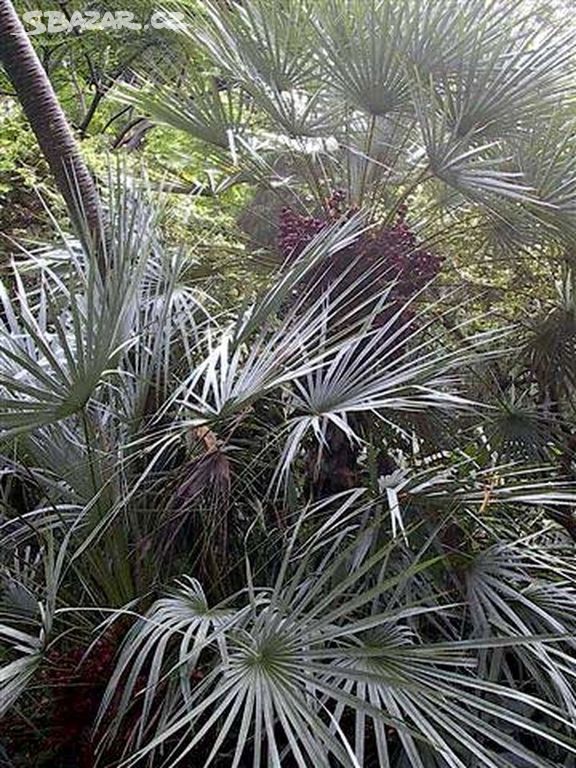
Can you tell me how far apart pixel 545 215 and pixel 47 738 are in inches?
58.1

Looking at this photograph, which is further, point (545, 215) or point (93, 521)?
point (545, 215)

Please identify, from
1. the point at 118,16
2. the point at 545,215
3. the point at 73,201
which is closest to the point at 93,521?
the point at 73,201

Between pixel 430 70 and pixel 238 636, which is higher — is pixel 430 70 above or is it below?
above

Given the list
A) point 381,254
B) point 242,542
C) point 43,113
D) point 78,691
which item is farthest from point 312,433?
point 43,113

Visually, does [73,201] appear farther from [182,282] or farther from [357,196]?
[357,196]

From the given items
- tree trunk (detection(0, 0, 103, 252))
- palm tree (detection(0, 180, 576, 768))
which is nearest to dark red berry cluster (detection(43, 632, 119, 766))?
palm tree (detection(0, 180, 576, 768))

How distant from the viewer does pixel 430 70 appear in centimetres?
183

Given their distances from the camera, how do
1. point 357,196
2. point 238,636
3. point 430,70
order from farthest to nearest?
point 357,196 < point 430,70 < point 238,636

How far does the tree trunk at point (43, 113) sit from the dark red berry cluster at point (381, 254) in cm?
44

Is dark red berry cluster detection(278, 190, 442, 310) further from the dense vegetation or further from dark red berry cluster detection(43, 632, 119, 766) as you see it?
dark red berry cluster detection(43, 632, 119, 766)

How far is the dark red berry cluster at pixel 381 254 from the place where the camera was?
183cm

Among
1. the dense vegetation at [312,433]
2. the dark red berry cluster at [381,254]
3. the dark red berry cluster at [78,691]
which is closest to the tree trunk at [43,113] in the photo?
the dense vegetation at [312,433]

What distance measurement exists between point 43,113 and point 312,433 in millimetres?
907

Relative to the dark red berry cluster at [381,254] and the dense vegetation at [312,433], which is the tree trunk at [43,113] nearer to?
the dense vegetation at [312,433]
